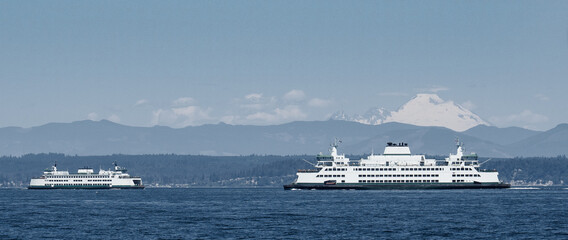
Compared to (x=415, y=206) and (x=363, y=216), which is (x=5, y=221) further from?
(x=415, y=206)

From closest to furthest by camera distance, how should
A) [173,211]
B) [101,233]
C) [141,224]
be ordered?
1. [101,233]
2. [141,224]
3. [173,211]

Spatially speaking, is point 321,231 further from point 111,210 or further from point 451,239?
point 111,210

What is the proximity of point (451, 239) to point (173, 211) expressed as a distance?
5404 cm

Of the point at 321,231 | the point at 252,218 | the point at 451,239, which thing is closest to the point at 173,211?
the point at 252,218

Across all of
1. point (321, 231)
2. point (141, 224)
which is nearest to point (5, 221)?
point (141, 224)

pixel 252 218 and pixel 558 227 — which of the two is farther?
pixel 252 218

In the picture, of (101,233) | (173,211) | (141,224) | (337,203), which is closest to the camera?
(101,233)

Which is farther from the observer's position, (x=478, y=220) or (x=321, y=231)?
(x=478, y=220)

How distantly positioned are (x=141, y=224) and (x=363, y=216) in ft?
92.3

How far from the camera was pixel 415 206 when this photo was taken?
143 metres

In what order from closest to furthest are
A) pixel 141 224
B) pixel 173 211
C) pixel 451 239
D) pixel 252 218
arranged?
pixel 451 239 < pixel 141 224 < pixel 252 218 < pixel 173 211

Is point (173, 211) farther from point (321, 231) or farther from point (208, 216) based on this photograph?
point (321, 231)

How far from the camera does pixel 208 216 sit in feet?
406

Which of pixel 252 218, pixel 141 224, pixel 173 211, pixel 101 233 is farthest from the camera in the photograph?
pixel 173 211
